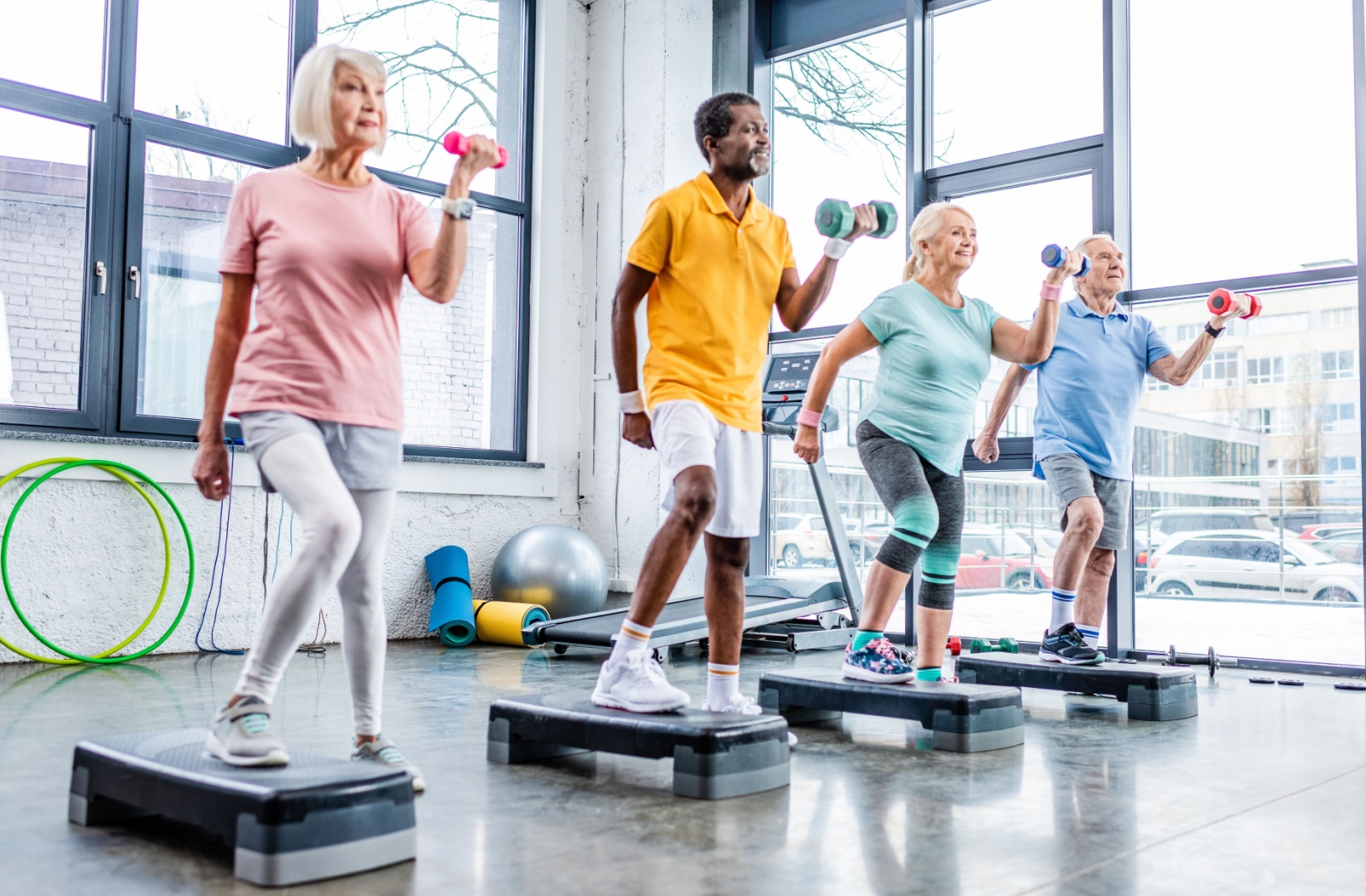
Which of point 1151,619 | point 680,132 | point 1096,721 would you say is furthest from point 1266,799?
point 680,132

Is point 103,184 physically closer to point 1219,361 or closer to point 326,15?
point 326,15

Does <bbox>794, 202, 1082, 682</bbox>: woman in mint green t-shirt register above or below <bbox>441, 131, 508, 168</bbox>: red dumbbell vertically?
below

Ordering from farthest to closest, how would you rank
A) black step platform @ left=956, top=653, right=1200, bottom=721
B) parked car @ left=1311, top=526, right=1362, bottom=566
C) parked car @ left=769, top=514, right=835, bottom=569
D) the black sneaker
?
parked car @ left=769, top=514, right=835, bottom=569, parked car @ left=1311, top=526, right=1362, bottom=566, the black sneaker, black step platform @ left=956, top=653, right=1200, bottom=721

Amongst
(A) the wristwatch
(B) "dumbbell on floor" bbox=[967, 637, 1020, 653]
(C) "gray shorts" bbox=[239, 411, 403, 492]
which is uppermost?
(A) the wristwatch

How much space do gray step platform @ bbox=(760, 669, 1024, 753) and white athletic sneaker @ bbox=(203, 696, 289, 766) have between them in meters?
1.57

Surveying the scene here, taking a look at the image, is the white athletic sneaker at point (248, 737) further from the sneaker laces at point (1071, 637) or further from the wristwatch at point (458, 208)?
the sneaker laces at point (1071, 637)

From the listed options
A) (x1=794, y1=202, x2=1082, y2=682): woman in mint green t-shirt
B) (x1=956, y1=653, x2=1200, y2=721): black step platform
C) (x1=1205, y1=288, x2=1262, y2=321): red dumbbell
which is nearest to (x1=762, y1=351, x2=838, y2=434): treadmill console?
(x1=956, y1=653, x2=1200, y2=721): black step platform

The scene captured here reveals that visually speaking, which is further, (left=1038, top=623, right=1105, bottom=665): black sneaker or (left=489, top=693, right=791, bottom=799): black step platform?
(left=1038, top=623, right=1105, bottom=665): black sneaker

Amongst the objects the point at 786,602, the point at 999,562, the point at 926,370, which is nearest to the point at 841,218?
the point at 926,370

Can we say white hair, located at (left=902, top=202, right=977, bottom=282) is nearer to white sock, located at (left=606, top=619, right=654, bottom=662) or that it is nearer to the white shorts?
the white shorts

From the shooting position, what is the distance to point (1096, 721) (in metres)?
3.46

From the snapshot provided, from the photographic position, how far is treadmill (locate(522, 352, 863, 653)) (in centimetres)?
495

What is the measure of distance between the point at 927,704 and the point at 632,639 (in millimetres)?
867

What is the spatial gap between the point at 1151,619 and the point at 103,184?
4.79m
